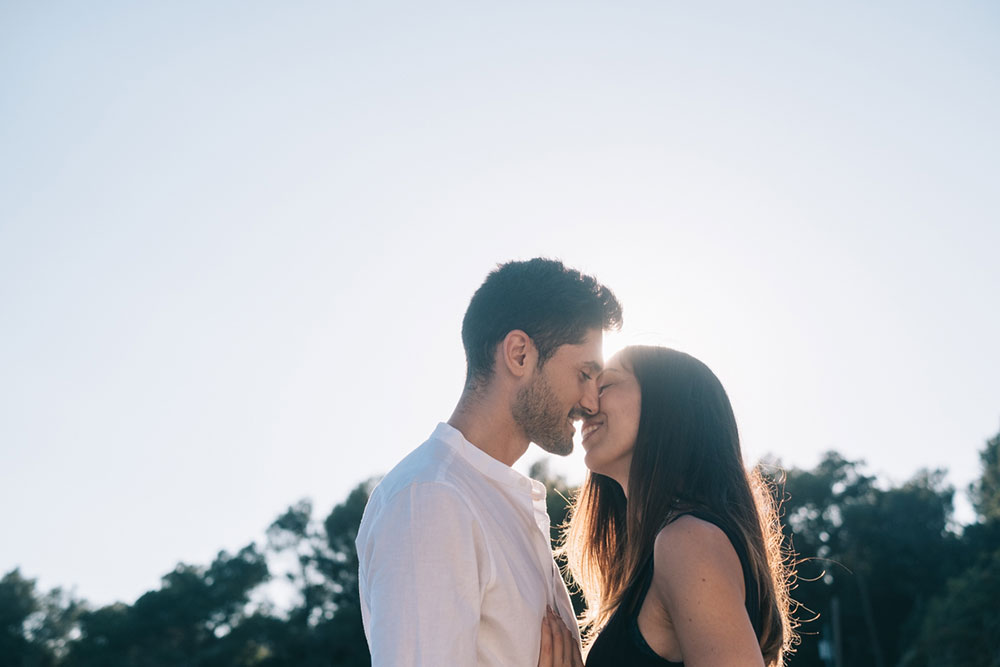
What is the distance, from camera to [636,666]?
317 centimetres

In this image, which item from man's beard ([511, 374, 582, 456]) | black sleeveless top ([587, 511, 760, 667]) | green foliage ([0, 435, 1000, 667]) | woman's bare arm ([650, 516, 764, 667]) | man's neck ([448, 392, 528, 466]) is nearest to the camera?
woman's bare arm ([650, 516, 764, 667])

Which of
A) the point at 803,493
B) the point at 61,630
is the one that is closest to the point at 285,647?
the point at 61,630

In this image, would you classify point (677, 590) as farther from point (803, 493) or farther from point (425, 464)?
point (803, 493)

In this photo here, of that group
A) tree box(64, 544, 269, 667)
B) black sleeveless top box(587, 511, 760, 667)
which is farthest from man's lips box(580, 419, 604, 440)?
tree box(64, 544, 269, 667)

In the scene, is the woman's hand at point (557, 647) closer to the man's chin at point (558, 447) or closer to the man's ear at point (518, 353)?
the man's chin at point (558, 447)

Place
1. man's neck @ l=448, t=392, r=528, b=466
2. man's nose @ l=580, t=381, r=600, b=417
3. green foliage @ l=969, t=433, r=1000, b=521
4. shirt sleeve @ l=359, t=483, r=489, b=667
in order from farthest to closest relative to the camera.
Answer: green foliage @ l=969, t=433, r=1000, b=521
man's nose @ l=580, t=381, r=600, b=417
man's neck @ l=448, t=392, r=528, b=466
shirt sleeve @ l=359, t=483, r=489, b=667

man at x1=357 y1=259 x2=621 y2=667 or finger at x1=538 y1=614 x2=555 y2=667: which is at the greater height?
A: man at x1=357 y1=259 x2=621 y2=667

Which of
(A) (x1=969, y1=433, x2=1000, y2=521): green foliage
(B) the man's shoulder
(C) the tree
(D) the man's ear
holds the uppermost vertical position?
(A) (x1=969, y1=433, x2=1000, y2=521): green foliage

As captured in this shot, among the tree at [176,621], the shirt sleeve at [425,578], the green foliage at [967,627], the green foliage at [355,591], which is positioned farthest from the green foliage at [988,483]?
the shirt sleeve at [425,578]

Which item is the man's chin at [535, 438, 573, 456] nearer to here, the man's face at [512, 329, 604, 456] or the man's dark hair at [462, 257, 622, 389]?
the man's face at [512, 329, 604, 456]

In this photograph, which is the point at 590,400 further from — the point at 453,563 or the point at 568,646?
the point at 453,563

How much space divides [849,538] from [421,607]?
1652 inches

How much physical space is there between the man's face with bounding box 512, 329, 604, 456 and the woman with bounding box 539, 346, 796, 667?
0.19 metres

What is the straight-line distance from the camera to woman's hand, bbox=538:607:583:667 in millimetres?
3150
